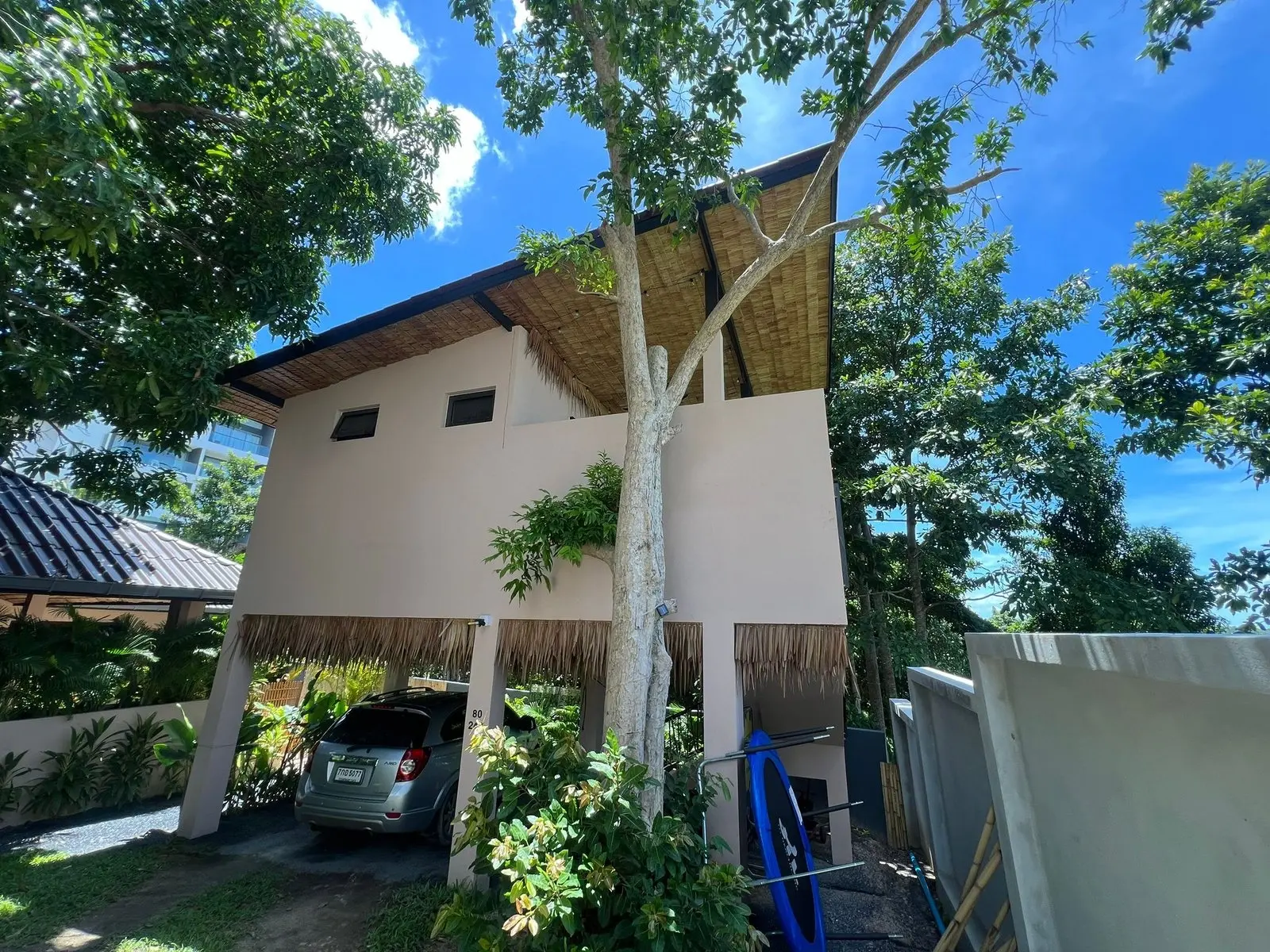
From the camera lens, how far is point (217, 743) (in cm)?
631

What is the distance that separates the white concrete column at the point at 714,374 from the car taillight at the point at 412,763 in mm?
4860

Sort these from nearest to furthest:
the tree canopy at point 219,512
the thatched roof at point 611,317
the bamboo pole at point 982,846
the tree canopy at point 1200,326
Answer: the bamboo pole at point 982,846
the thatched roof at point 611,317
the tree canopy at point 1200,326
the tree canopy at point 219,512

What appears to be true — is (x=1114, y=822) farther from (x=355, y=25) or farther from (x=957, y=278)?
(x=957, y=278)

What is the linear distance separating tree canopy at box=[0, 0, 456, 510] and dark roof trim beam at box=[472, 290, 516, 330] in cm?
167

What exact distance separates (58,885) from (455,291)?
6.53m

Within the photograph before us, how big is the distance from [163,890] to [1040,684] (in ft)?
23.3

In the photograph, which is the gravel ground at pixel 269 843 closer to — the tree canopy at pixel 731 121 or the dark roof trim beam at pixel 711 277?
the tree canopy at pixel 731 121

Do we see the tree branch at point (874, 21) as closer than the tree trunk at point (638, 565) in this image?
No

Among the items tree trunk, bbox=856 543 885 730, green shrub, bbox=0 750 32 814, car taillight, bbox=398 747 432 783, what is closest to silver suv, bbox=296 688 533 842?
car taillight, bbox=398 747 432 783

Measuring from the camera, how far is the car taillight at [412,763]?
571cm

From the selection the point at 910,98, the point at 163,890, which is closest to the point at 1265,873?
the point at 910,98

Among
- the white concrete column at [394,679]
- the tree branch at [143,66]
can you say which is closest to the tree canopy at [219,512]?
the white concrete column at [394,679]

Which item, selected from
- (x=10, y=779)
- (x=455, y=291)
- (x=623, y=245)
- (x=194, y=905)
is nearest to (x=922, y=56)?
(x=623, y=245)

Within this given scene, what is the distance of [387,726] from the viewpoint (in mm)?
Result: 6094
